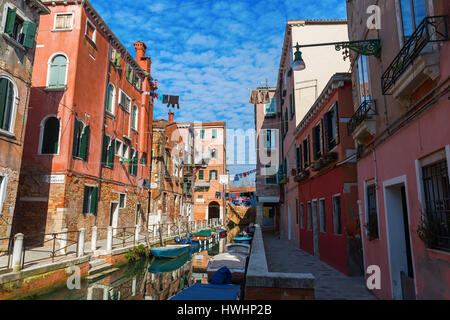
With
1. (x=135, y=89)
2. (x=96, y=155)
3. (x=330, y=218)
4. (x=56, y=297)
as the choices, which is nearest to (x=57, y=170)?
(x=96, y=155)

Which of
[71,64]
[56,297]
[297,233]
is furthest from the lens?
[297,233]

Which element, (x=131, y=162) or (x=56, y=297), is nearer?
(x=56, y=297)

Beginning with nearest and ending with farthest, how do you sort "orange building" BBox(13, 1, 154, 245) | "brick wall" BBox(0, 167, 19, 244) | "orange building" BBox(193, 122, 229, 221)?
"brick wall" BBox(0, 167, 19, 244) → "orange building" BBox(13, 1, 154, 245) → "orange building" BBox(193, 122, 229, 221)

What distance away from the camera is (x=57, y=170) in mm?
14695

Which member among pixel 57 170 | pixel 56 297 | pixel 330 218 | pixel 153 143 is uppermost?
pixel 153 143

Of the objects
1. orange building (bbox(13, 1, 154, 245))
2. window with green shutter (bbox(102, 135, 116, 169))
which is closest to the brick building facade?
orange building (bbox(13, 1, 154, 245))

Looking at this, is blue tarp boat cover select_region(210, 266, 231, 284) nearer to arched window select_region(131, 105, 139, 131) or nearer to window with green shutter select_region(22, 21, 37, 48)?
window with green shutter select_region(22, 21, 37, 48)

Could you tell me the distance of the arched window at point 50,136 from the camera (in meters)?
15.0

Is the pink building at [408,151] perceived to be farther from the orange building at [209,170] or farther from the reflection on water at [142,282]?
the orange building at [209,170]

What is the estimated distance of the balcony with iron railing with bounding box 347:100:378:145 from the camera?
22.5 feet

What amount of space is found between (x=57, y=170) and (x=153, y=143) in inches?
510

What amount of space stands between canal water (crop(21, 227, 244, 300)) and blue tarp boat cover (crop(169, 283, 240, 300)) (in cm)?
464

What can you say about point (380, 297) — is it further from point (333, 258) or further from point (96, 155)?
point (96, 155)

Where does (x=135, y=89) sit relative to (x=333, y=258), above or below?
above
